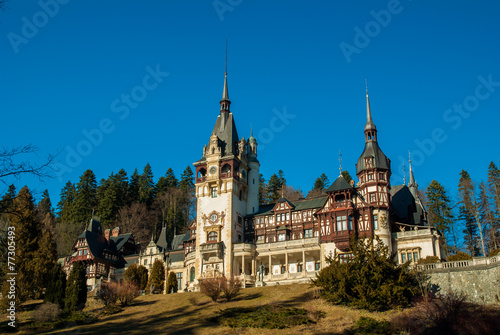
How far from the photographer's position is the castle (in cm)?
5606

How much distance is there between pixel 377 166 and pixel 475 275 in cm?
2057

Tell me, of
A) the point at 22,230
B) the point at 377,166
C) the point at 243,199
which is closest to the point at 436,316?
the point at 377,166

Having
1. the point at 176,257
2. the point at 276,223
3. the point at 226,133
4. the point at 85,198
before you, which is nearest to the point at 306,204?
the point at 276,223

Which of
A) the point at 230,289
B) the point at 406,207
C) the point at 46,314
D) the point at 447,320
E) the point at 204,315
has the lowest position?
the point at 447,320

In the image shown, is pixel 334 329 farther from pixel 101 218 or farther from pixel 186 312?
pixel 101 218

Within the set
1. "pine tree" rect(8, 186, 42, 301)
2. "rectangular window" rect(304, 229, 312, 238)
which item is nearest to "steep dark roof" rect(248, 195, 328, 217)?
"rectangular window" rect(304, 229, 312, 238)

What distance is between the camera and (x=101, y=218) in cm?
8550

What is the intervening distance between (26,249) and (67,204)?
40.7 meters

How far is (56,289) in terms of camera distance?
4722cm

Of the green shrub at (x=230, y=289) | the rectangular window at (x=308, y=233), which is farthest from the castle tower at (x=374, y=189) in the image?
the green shrub at (x=230, y=289)

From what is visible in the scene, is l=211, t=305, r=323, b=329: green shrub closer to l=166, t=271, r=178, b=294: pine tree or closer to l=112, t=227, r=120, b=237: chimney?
l=166, t=271, r=178, b=294: pine tree

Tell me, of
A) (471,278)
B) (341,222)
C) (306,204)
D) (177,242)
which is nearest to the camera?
(471,278)

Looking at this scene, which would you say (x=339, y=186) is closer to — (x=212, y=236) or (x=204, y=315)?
(x=212, y=236)

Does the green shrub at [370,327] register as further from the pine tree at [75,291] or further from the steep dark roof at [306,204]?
the steep dark roof at [306,204]
